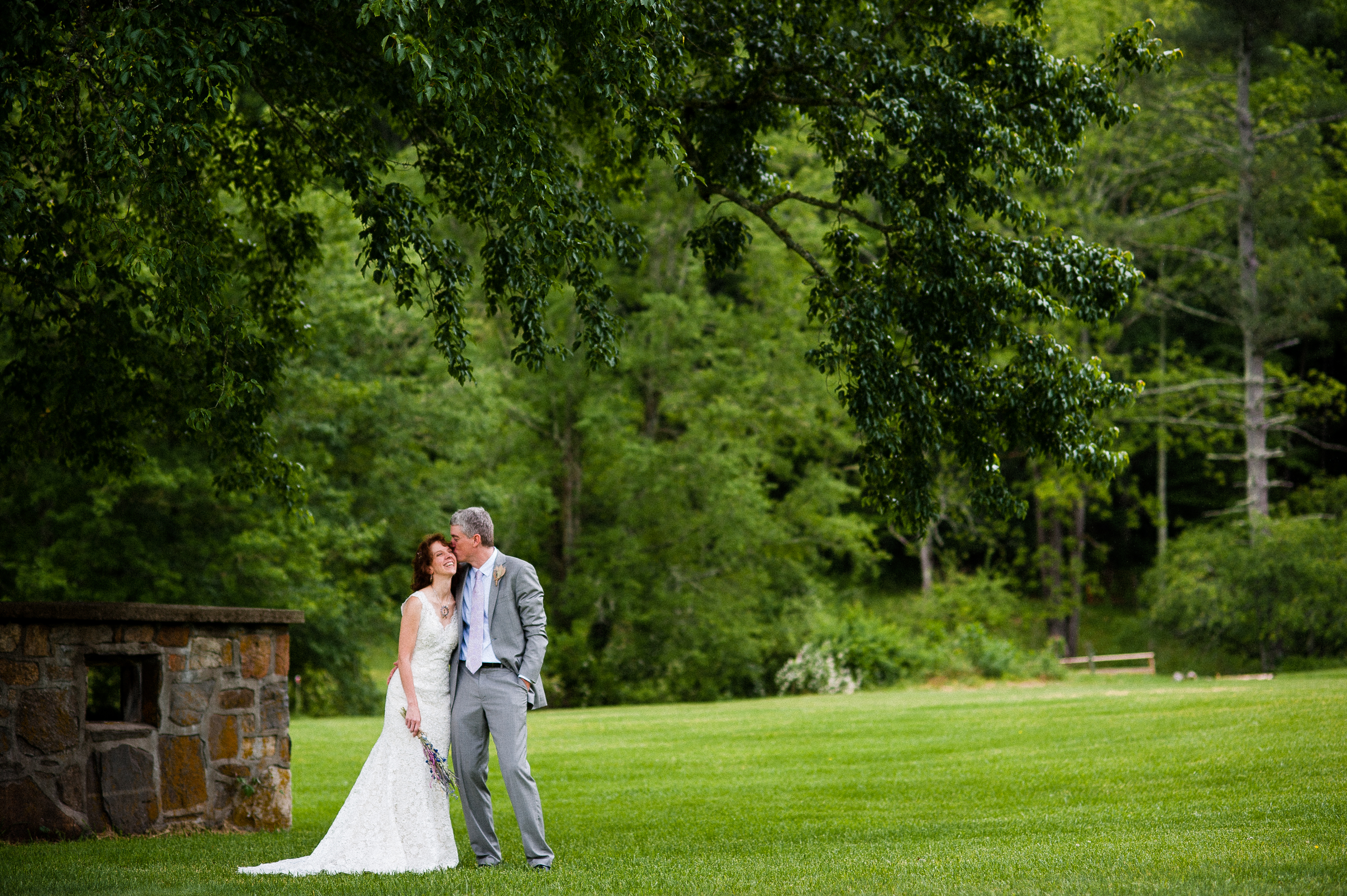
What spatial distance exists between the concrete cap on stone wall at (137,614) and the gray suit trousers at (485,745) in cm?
215

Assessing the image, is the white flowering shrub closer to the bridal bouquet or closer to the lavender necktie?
the bridal bouquet

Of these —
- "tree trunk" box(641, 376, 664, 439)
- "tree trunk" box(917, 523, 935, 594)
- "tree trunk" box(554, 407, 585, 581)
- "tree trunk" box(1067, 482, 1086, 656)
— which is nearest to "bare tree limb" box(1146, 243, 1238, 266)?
"tree trunk" box(1067, 482, 1086, 656)

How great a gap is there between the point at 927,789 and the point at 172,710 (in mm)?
5964

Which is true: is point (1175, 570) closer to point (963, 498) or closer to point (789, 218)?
point (963, 498)

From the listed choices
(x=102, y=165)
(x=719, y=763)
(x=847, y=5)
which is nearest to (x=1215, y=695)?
(x=719, y=763)

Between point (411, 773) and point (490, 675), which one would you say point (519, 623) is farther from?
point (411, 773)

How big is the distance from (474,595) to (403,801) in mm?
1180

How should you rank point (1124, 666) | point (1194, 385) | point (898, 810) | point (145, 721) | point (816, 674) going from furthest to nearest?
point (1124, 666) < point (1194, 385) < point (816, 674) < point (898, 810) < point (145, 721)

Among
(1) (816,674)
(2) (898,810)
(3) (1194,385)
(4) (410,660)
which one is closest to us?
(4) (410,660)

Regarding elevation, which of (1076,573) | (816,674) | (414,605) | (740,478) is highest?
(740,478)

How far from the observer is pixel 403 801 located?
21.6 feet

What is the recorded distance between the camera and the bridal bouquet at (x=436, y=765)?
6.63m

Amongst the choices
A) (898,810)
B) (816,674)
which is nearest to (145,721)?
(898,810)

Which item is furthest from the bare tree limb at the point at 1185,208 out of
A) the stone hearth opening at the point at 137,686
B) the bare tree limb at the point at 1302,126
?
the stone hearth opening at the point at 137,686
